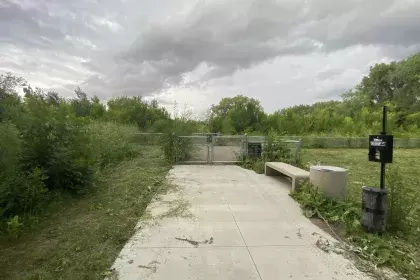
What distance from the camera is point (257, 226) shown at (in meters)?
3.63

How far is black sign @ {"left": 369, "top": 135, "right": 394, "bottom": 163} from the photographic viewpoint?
3.27 meters

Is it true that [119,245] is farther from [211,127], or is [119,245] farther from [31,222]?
[211,127]

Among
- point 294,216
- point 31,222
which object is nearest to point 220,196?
point 294,216

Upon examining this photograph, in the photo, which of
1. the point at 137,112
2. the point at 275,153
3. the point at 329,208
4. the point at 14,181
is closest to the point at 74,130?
the point at 14,181

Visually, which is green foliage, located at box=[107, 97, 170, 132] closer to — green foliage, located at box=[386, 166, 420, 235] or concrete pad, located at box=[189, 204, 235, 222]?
concrete pad, located at box=[189, 204, 235, 222]

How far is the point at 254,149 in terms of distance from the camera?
346 inches

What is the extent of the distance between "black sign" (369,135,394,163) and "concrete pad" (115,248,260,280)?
2086 millimetres

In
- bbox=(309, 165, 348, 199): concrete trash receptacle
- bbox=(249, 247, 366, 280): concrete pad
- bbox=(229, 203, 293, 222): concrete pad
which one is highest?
bbox=(309, 165, 348, 199): concrete trash receptacle

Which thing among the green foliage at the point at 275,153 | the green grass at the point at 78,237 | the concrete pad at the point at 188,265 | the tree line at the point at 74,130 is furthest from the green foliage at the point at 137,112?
the concrete pad at the point at 188,265

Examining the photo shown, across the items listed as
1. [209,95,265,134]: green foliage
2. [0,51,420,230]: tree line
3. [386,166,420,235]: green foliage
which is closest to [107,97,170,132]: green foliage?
[0,51,420,230]: tree line

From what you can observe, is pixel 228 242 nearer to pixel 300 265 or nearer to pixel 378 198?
pixel 300 265

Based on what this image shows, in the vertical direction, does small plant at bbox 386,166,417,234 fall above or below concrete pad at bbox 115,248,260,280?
above

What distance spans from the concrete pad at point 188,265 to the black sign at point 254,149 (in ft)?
19.5

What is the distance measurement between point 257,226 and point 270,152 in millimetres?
4996
